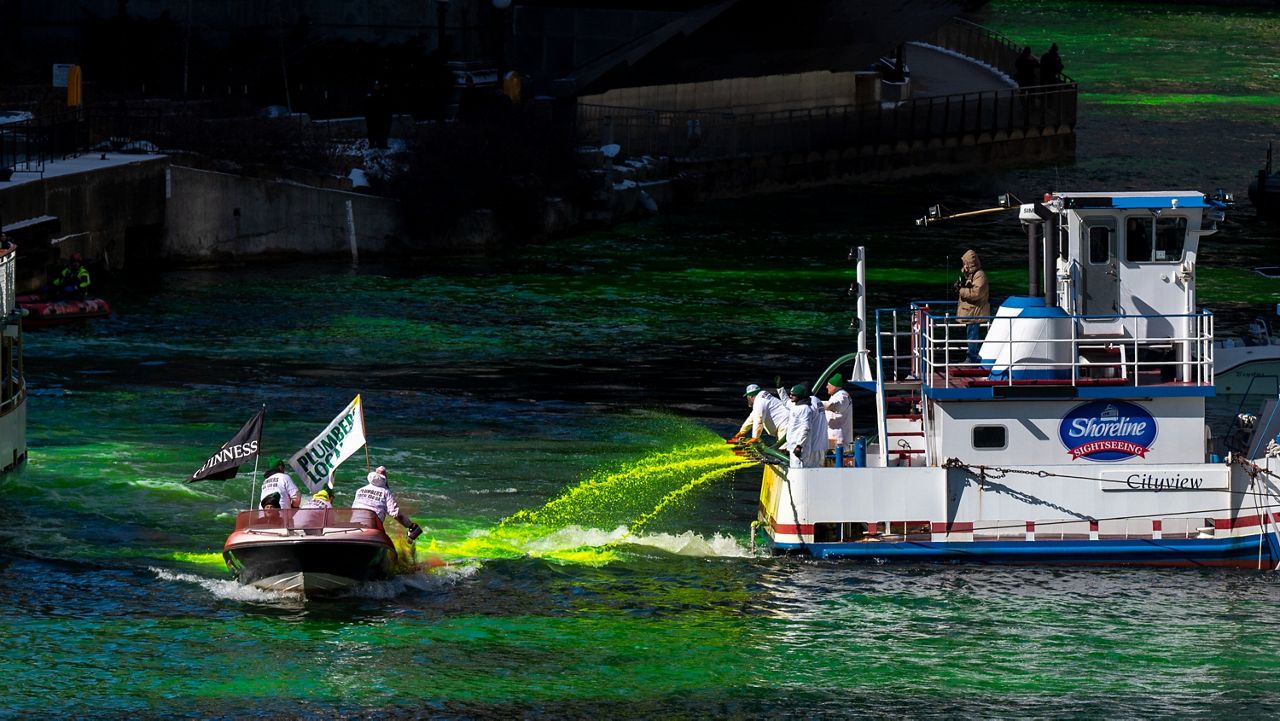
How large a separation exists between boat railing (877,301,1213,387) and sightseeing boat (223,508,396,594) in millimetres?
8410

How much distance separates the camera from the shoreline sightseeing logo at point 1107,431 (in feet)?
110

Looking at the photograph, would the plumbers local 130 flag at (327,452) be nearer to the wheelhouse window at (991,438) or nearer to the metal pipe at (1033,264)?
the wheelhouse window at (991,438)

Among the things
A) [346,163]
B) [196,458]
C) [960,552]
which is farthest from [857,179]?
[960,552]

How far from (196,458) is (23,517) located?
5.14 meters

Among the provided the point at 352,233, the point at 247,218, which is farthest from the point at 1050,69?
the point at 247,218

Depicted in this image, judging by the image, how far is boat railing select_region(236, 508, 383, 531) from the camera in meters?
31.5

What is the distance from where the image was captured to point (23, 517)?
3762 cm

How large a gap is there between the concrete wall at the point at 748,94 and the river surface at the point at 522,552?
21.9 m

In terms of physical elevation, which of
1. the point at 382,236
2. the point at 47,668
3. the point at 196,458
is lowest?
the point at 47,668

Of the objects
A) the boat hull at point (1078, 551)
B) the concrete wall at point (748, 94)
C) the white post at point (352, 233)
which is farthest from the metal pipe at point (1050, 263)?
the concrete wall at point (748, 94)

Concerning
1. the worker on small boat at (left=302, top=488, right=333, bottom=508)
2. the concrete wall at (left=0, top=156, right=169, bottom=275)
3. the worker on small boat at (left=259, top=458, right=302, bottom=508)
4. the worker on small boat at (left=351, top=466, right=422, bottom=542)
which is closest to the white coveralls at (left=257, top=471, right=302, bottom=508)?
the worker on small boat at (left=259, top=458, right=302, bottom=508)

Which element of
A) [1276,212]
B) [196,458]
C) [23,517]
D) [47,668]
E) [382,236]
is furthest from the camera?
[1276,212]

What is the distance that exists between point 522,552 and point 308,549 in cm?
509

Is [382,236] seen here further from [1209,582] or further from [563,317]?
[1209,582]
